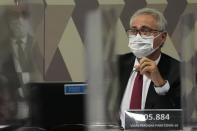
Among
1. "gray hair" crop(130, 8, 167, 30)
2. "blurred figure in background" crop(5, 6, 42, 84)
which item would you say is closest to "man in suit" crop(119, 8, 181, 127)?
"gray hair" crop(130, 8, 167, 30)

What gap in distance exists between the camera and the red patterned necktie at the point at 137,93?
1019 mm

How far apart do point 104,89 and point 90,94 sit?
0.02 meters

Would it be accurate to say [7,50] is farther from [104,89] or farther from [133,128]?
[133,128]

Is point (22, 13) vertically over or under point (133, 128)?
→ over

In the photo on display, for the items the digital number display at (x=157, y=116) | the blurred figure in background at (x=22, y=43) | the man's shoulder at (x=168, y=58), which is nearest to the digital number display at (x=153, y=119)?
the digital number display at (x=157, y=116)

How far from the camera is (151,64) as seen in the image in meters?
1.11

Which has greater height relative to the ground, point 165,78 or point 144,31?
point 144,31

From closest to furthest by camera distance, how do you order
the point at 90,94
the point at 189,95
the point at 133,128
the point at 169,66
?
the point at 90,94 → the point at 189,95 → the point at 133,128 → the point at 169,66

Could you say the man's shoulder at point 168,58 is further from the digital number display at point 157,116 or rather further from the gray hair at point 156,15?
the digital number display at point 157,116

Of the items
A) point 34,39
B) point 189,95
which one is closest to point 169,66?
point 189,95

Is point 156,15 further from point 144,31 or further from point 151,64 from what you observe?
point 151,64

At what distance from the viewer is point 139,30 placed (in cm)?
111

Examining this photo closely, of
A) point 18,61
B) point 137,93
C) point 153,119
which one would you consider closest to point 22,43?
point 18,61

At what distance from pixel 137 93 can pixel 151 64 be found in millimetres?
125
